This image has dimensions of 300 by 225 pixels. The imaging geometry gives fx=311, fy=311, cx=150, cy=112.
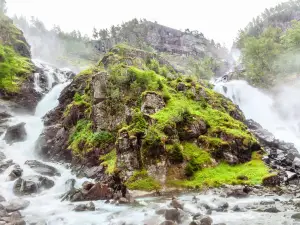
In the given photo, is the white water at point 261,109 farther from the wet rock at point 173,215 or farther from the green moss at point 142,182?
the wet rock at point 173,215

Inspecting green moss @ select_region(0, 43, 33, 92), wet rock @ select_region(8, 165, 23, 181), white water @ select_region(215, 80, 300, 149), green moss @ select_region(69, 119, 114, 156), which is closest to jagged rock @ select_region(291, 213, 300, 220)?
green moss @ select_region(69, 119, 114, 156)

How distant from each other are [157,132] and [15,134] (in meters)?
23.3

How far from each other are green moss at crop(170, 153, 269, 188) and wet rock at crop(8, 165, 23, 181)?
1553 cm

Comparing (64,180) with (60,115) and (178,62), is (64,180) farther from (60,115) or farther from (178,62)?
(178,62)

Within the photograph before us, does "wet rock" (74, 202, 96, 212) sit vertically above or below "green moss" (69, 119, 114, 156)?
below

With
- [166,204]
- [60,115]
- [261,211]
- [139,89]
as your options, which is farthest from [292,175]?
[60,115]

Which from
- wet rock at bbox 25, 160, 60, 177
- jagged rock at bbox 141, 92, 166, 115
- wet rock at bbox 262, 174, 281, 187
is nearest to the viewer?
wet rock at bbox 262, 174, 281, 187

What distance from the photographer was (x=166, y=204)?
22250 mm

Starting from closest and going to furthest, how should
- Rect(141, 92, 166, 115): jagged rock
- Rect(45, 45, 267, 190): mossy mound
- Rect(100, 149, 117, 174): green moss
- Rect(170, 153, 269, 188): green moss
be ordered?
1. Rect(170, 153, 269, 188): green moss
2. Rect(45, 45, 267, 190): mossy mound
3. Rect(100, 149, 117, 174): green moss
4. Rect(141, 92, 166, 115): jagged rock

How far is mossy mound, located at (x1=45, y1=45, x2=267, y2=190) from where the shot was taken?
28.9m

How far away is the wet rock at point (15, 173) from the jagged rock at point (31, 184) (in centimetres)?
162

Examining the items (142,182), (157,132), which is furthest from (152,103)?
(142,182)

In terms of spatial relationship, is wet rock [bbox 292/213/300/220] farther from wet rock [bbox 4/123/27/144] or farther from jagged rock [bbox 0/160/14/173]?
wet rock [bbox 4/123/27/144]

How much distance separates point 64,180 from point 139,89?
14.2m
